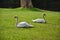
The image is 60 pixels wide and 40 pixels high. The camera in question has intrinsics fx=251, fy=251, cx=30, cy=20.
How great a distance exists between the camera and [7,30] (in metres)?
9.46

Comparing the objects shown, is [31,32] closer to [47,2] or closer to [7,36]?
[7,36]

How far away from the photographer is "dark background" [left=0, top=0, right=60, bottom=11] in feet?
73.6

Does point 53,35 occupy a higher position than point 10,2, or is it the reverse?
point 53,35

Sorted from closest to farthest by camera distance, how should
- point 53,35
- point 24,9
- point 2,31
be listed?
point 53,35
point 2,31
point 24,9

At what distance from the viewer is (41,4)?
2308cm

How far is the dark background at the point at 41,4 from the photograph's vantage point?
22.4 metres

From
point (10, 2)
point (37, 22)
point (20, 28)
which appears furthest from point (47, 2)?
point (20, 28)

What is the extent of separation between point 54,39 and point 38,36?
0.65 meters

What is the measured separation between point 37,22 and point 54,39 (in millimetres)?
3618

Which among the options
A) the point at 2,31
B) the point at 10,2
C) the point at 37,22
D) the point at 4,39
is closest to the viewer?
the point at 4,39

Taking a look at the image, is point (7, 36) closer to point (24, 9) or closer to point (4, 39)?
point (4, 39)

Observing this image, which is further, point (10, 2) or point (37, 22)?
point (10, 2)

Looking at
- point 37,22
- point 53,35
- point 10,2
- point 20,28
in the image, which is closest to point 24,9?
point 10,2

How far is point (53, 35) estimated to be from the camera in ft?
28.8
